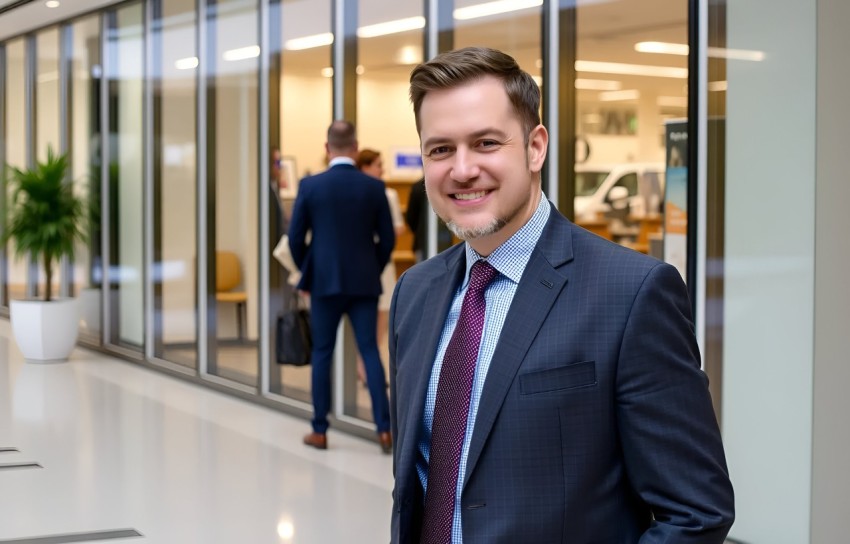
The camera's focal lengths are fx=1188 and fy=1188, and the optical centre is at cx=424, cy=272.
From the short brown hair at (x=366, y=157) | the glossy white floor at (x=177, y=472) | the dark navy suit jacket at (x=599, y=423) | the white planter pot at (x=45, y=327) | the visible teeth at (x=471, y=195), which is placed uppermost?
the short brown hair at (x=366, y=157)

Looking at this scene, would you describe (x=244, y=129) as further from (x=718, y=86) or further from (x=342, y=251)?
(x=718, y=86)

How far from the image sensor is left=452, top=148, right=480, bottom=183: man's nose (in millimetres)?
1527

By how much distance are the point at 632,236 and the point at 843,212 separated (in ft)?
25.6

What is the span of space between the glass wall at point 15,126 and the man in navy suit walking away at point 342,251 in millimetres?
8670

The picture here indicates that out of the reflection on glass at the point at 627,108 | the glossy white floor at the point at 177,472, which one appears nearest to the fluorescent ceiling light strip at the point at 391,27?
the reflection on glass at the point at 627,108

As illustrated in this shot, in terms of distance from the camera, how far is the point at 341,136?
621 cm

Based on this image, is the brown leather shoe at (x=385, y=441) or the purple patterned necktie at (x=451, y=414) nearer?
the purple patterned necktie at (x=451, y=414)

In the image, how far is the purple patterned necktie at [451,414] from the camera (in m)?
1.57

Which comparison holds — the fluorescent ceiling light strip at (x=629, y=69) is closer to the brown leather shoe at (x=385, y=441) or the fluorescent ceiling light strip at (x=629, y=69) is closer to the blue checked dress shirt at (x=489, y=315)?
the brown leather shoe at (x=385, y=441)

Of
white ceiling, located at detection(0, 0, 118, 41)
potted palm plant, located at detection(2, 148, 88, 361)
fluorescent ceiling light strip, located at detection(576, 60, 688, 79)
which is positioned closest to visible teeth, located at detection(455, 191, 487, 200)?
fluorescent ceiling light strip, located at detection(576, 60, 688, 79)

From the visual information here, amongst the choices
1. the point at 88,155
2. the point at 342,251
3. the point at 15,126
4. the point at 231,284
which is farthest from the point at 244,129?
the point at 15,126

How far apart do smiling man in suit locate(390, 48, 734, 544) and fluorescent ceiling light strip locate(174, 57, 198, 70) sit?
27.1ft

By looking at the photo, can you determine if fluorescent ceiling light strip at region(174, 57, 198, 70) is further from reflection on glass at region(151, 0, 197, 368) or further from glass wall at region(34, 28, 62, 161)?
glass wall at region(34, 28, 62, 161)

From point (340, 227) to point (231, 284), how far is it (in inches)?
114
